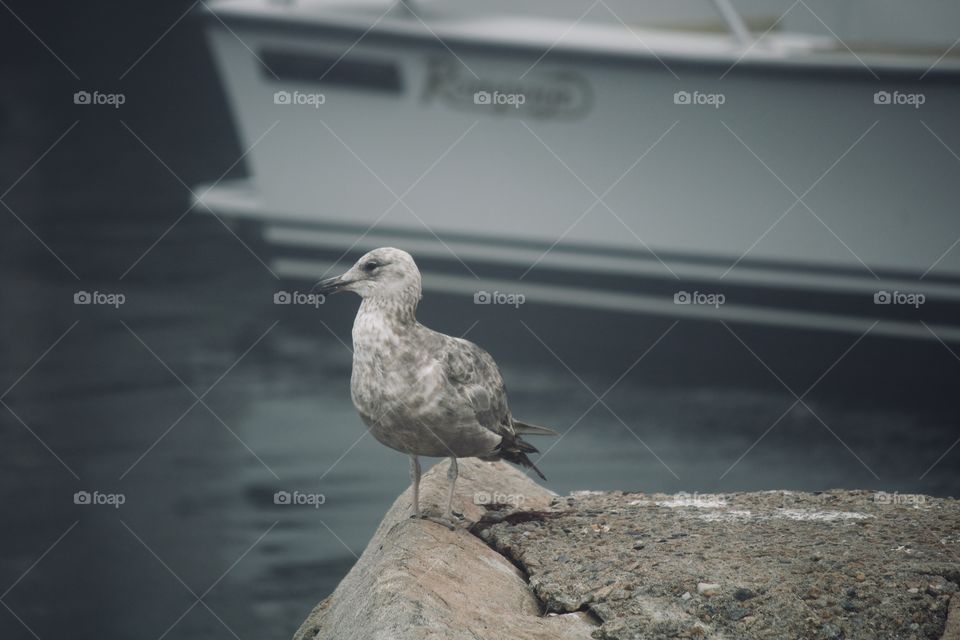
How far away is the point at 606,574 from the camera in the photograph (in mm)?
4559

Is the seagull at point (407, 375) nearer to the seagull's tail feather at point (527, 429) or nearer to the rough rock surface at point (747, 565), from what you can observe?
the seagull's tail feather at point (527, 429)

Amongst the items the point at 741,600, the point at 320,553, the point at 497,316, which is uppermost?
the point at 497,316

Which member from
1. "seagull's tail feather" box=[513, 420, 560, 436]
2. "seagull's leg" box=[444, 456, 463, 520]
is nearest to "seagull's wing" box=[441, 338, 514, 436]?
"seagull's tail feather" box=[513, 420, 560, 436]

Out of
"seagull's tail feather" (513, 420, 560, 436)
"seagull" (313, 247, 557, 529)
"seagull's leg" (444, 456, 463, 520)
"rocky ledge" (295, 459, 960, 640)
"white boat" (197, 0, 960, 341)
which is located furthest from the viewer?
"white boat" (197, 0, 960, 341)

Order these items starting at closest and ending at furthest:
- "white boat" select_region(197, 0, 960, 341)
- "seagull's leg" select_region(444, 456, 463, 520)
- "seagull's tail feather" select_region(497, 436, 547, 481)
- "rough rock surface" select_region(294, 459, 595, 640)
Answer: "rough rock surface" select_region(294, 459, 595, 640) < "seagull's leg" select_region(444, 456, 463, 520) < "seagull's tail feather" select_region(497, 436, 547, 481) < "white boat" select_region(197, 0, 960, 341)

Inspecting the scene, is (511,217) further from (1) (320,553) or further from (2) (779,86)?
(1) (320,553)

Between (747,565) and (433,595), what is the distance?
45.8 inches

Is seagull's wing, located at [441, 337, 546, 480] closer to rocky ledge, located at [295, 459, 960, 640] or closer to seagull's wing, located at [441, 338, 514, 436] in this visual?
seagull's wing, located at [441, 338, 514, 436]

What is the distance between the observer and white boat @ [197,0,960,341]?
1038 centimetres

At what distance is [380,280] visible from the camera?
4863 mm

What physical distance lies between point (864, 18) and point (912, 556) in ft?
23.3

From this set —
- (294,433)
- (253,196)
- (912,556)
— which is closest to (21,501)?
(294,433)

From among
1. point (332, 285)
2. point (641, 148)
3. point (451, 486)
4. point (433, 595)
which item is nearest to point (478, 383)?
point (451, 486)

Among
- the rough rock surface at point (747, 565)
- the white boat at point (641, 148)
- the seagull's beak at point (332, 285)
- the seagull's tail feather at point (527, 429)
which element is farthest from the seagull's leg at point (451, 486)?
the white boat at point (641, 148)
